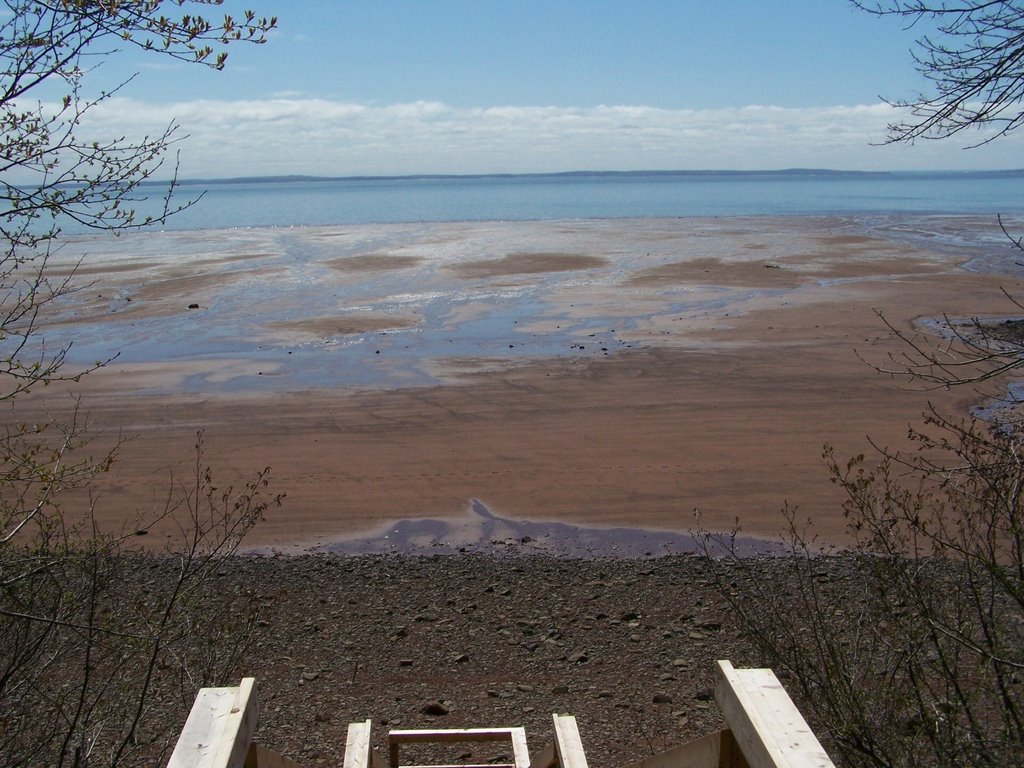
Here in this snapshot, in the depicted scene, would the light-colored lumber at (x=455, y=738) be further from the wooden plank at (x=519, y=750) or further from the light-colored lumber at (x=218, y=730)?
the light-colored lumber at (x=218, y=730)

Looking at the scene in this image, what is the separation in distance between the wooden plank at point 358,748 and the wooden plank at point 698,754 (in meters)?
1.26

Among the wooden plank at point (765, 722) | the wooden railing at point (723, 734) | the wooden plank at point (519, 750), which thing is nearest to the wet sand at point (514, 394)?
the wooden plank at point (519, 750)

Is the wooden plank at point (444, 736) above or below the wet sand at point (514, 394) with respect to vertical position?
above

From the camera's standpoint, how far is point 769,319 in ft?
89.0

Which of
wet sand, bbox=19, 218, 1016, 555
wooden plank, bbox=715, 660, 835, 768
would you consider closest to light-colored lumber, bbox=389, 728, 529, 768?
wooden plank, bbox=715, 660, 835, 768

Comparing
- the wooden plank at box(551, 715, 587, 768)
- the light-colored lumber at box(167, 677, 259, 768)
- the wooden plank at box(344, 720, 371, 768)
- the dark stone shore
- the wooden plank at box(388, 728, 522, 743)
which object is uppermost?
the light-colored lumber at box(167, 677, 259, 768)

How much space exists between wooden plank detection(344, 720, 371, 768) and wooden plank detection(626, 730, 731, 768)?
49.5 inches

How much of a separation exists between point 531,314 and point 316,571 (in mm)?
18576

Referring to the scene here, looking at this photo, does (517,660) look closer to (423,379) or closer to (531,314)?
(423,379)

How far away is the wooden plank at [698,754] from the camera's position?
2.69 m

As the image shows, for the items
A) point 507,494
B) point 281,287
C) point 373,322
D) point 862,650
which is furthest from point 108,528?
point 281,287

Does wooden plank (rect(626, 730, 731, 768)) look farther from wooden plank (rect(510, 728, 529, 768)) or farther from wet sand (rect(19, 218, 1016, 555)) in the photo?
wet sand (rect(19, 218, 1016, 555))

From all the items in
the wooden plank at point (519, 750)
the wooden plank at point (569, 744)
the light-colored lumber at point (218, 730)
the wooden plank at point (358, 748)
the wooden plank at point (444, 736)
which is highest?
the light-colored lumber at point (218, 730)

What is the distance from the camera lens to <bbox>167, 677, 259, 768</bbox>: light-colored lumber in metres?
2.25
